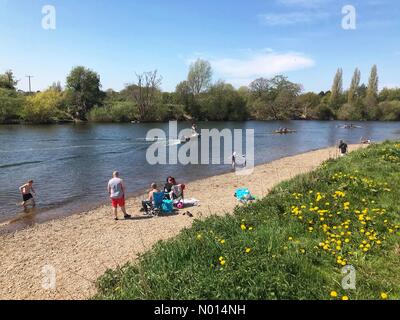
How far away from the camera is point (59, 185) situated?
23453 mm

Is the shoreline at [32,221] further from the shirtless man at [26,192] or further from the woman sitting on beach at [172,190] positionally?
the woman sitting on beach at [172,190]

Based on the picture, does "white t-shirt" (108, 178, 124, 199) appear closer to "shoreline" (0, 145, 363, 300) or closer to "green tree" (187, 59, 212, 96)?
"shoreline" (0, 145, 363, 300)

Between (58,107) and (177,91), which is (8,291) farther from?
(177,91)

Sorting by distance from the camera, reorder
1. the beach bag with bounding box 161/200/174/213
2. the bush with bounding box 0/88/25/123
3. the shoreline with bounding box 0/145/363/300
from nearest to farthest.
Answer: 1. the shoreline with bounding box 0/145/363/300
2. the beach bag with bounding box 161/200/174/213
3. the bush with bounding box 0/88/25/123


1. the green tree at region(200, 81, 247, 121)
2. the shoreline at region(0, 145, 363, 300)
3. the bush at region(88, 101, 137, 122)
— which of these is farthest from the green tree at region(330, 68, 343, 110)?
the shoreline at region(0, 145, 363, 300)

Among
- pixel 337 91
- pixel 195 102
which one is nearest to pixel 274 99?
pixel 337 91

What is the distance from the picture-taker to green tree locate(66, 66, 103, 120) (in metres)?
101

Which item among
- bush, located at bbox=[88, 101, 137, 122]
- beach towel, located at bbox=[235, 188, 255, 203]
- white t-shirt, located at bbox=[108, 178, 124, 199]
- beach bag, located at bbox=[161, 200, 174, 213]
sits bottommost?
beach bag, located at bbox=[161, 200, 174, 213]

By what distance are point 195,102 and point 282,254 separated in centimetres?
10702

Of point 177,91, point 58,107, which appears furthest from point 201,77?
point 58,107

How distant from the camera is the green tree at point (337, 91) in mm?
130875

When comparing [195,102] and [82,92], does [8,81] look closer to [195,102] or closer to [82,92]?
[82,92]

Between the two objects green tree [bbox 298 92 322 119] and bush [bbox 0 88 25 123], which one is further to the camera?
green tree [bbox 298 92 322 119]

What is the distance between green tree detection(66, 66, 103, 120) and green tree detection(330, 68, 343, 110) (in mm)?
89524
